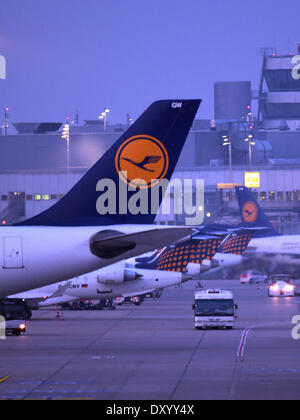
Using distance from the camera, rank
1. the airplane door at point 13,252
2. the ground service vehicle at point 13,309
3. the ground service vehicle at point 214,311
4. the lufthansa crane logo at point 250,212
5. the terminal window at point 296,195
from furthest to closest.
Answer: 1. the terminal window at point 296,195
2. the lufthansa crane logo at point 250,212
3. the ground service vehicle at point 13,309
4. the ground service vehicle at point 214,311
5. the airplane door at point 13,252

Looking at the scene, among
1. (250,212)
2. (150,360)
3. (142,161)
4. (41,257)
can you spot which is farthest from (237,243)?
(41,257)

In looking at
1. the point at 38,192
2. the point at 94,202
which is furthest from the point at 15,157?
the point at 94,202

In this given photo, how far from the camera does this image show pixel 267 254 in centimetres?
11494

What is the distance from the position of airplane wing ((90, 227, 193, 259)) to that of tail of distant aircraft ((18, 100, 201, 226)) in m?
1.28

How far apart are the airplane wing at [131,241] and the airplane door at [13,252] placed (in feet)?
7.88

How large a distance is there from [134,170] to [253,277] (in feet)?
377

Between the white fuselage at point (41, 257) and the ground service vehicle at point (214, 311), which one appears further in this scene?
the ground service vehicle at point (214, 311)

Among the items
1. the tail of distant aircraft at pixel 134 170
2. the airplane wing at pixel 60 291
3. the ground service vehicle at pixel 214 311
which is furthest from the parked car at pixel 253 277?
the tail of distant aircraft at pixel 134 170

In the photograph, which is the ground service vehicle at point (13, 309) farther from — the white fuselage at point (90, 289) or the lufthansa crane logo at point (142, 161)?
the lufthansa crane logo at point (142, 161)

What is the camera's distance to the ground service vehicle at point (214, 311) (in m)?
57.4

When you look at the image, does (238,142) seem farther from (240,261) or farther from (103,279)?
(103,279)

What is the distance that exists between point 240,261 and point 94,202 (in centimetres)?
8389

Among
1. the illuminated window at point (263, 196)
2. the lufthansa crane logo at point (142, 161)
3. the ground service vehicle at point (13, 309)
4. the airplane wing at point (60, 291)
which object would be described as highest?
the lufthansa crane logo at point (142, 161)

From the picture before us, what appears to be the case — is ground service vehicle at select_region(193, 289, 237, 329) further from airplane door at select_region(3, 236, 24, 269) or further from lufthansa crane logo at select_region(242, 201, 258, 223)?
lufthansa crane logo at select_region(242, 201, 258, 223)
